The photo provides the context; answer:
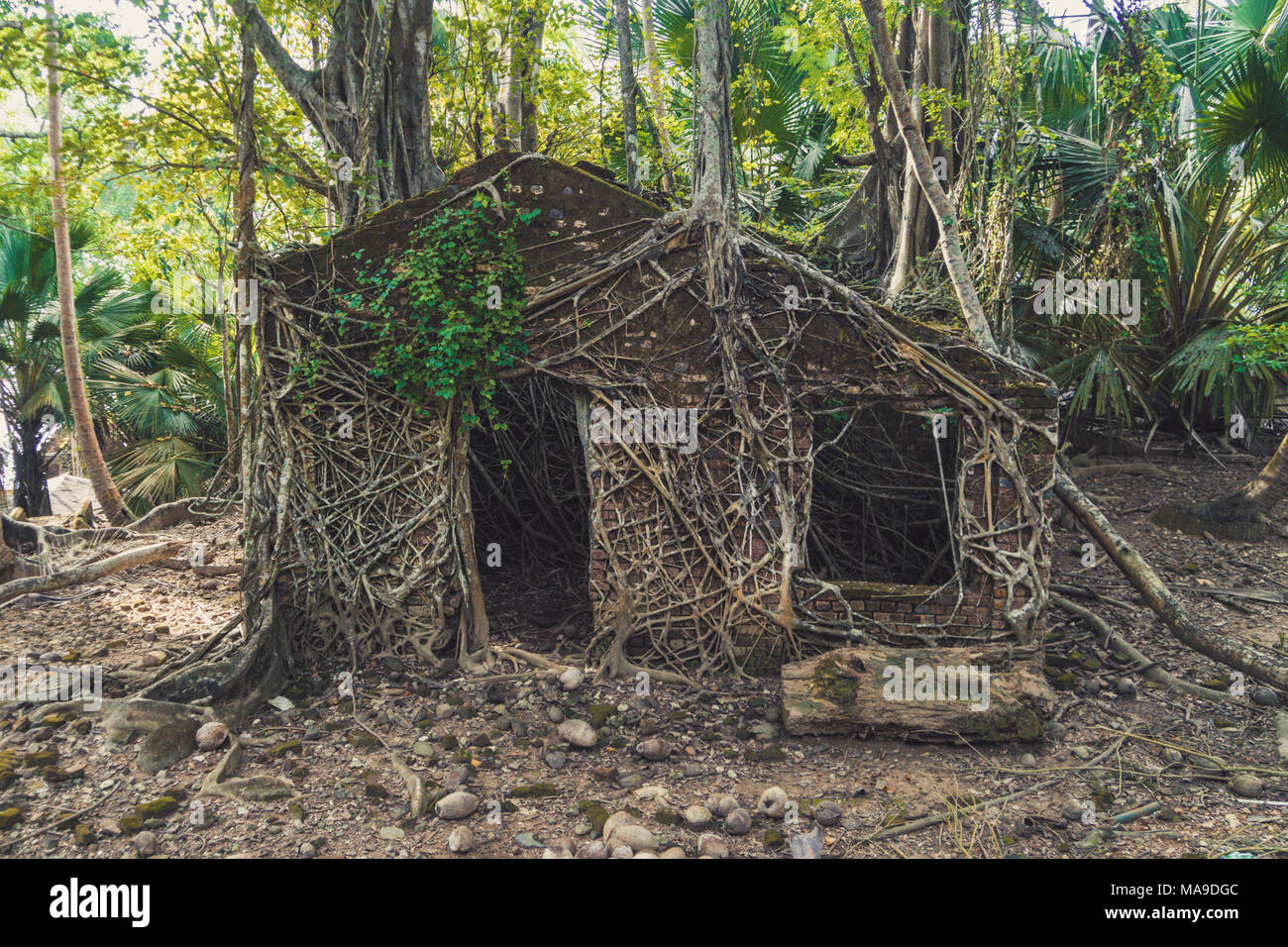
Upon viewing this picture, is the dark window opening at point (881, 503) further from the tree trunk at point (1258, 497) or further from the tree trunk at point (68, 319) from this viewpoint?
the tree trunk at point (68, 319)

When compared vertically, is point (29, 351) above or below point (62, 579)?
above

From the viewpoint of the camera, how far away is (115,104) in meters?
7.97

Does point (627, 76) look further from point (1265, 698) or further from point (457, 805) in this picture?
point (1265, 698)

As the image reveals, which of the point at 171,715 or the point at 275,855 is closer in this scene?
the point at 275,855

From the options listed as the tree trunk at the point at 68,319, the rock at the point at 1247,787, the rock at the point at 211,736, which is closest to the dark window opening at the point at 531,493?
the rock at the point at 211,736

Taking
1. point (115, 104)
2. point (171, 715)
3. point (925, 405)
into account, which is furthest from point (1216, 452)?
point (115, 104)

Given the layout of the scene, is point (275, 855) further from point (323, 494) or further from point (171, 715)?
point (323, 494)

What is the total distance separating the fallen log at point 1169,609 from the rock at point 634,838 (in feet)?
14.2

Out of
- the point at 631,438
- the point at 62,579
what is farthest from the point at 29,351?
the point at 631,438

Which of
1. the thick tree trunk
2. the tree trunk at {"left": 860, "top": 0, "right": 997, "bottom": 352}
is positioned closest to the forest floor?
the tree trunk at {"left": 860, "top": 0, "right": 997, "bottom": 352}

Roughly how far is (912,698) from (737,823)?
1.70 m

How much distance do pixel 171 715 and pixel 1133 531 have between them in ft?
30.3

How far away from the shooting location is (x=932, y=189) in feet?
22.0

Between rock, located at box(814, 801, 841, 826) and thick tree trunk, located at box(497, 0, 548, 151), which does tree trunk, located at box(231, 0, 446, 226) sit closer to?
thick tree trunk, located at box(497, 0, 548, 151)
